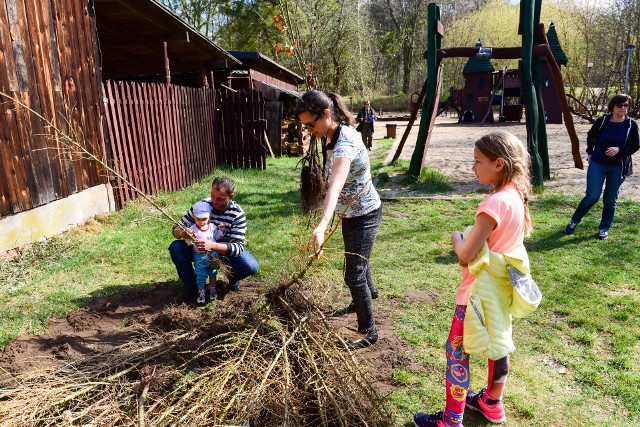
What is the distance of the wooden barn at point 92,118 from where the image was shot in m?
4.92

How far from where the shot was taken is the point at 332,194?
2.56m

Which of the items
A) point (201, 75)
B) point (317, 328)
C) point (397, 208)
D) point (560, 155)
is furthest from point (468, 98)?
point (317, 328)

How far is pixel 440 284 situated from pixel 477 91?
23.8 metres

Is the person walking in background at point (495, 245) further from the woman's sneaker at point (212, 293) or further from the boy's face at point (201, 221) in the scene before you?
the woman's sneaker at point (212, 293)

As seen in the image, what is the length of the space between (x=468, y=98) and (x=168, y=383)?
2626 cm

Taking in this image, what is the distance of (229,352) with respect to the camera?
2803mm

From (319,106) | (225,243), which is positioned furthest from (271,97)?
(319,106)

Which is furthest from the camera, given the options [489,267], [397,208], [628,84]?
[628,84]

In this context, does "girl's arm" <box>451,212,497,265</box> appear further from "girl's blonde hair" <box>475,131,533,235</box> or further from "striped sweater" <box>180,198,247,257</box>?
"striped sweater" <box>180,198,247,257</box>

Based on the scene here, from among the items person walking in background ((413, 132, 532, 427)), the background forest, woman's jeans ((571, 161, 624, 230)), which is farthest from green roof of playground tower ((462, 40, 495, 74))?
person walking in background ((413, 132, 532, 427))

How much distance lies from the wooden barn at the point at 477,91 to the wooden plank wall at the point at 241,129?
1740cm

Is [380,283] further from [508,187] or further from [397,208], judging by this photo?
[397,208]

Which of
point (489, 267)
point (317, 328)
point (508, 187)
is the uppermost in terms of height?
point (508, 187)

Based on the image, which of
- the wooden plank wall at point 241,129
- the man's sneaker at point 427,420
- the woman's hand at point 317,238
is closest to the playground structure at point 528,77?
the wooden plank wall at point 241,129
